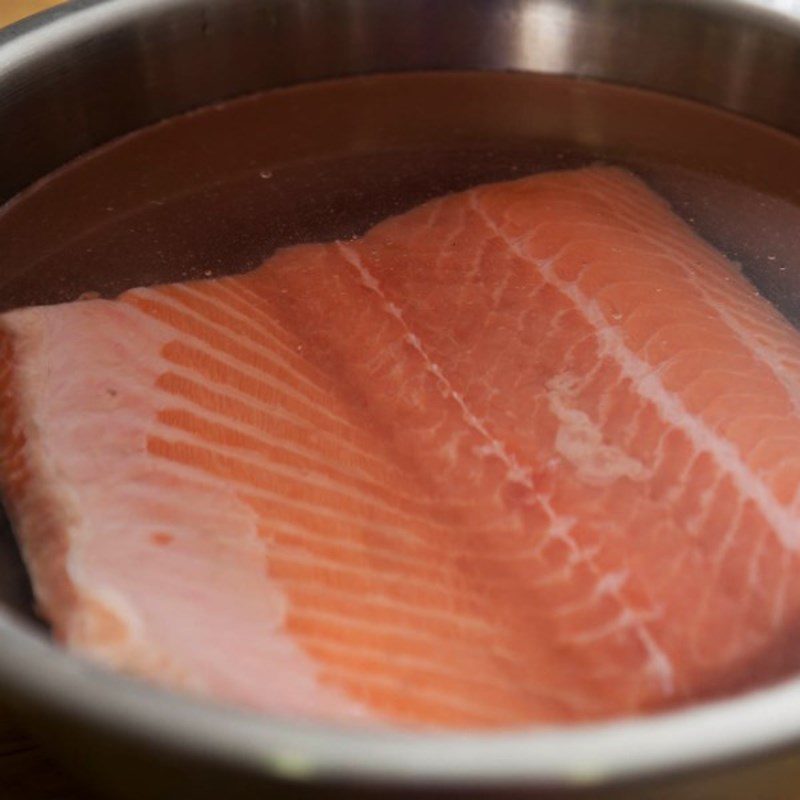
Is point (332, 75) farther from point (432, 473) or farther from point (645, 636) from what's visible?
point (645, 636)

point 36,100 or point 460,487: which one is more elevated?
point 36,100

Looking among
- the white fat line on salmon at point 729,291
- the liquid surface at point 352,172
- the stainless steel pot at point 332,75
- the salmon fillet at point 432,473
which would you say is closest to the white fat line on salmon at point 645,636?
the salmon fillet at point 432,473

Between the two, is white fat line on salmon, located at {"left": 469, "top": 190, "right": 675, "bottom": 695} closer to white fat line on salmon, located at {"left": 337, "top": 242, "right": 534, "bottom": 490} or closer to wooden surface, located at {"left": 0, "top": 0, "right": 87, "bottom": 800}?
white fat line on salmon, located at {"left": 337, "top": 242, "right": 534, "bottom": 490}

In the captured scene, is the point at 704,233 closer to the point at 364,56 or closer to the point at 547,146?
the point at 547,146

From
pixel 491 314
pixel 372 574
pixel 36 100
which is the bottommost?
pixel 372 574

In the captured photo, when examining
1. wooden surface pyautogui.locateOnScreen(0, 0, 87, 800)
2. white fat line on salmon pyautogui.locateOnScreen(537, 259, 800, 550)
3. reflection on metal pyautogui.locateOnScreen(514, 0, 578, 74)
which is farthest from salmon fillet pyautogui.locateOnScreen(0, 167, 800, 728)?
reflection on metal pyautogui.locateOnScreen(514, 0, 578, 74)

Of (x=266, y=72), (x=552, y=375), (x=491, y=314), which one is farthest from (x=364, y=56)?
(x=552, y=375)

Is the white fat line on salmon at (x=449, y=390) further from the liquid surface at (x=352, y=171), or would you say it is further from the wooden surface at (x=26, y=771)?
the wooden surface at (x=26, y=771)
